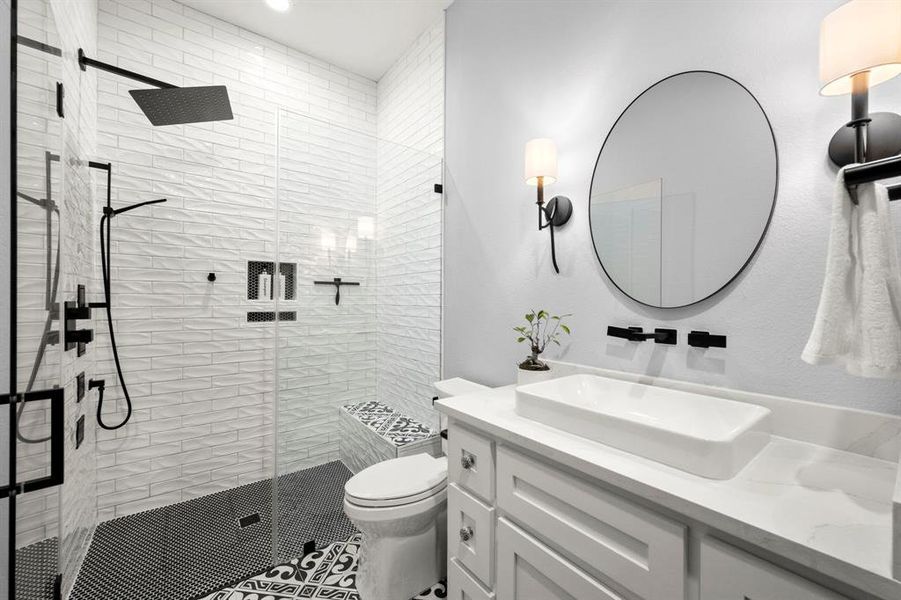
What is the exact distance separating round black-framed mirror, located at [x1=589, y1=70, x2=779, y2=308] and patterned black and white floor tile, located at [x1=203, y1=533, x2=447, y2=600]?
1592 millimetres

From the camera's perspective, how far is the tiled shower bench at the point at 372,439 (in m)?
2.07

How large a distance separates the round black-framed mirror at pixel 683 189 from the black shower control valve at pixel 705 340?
11 centimetres

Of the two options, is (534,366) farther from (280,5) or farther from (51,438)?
(280,5)

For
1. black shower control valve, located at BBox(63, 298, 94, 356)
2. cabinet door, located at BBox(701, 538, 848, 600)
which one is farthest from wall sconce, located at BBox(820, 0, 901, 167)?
black shower control valve, located at BBox(63, 298, 94, 356)

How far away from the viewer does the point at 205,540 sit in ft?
6.37

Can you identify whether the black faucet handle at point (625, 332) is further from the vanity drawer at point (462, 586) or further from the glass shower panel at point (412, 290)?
the glass shower panel at point (412, 290)

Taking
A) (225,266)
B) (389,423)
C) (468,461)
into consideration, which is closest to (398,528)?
(468,461)

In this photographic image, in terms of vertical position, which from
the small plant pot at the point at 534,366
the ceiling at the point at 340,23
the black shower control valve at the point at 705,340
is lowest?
the small plant pot at the point at 534,366

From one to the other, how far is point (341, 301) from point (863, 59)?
2002mm

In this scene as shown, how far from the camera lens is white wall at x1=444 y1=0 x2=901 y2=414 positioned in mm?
1013

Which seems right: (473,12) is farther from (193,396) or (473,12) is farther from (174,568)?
(174,568)

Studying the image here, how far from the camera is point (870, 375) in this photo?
0.68m

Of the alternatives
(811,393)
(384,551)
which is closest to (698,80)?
(811,393)

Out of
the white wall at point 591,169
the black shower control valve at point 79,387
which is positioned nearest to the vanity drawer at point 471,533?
the white wall at point 591,169
